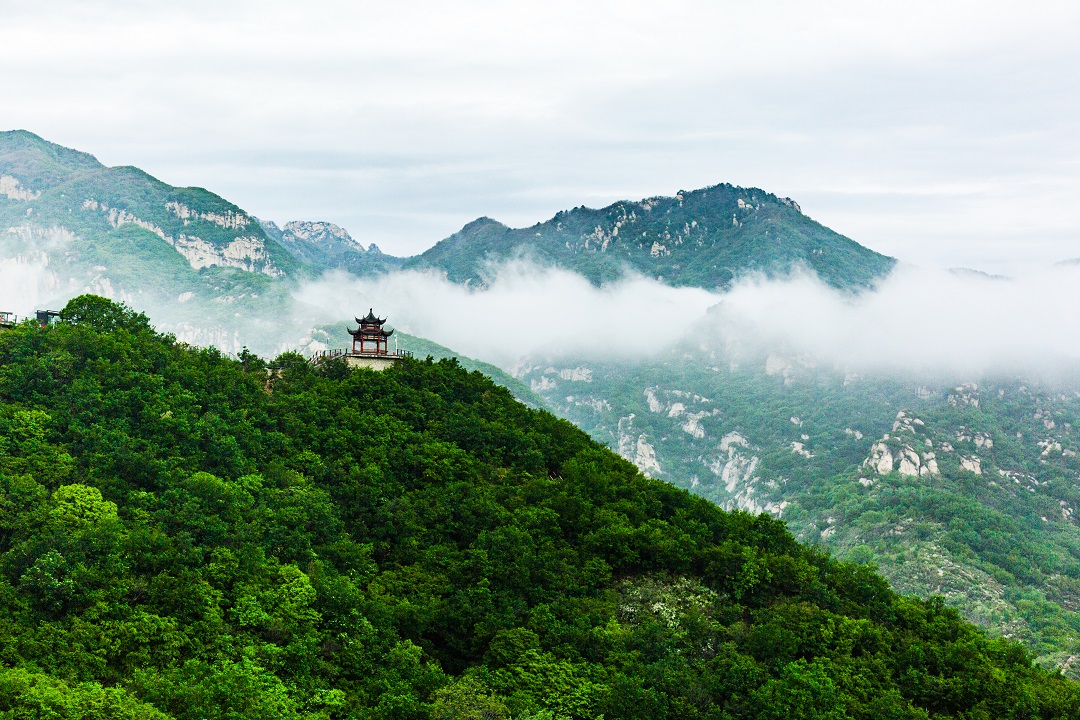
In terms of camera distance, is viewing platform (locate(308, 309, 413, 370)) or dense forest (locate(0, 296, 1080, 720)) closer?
dense forest (locate(0, 296, 1080, 720))

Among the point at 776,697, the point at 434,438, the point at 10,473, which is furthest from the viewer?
the point at 434,438

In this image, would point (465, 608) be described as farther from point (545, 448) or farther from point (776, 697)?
point (545, 448)

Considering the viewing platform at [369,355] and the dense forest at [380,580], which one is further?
the viewing platform at [369,355]

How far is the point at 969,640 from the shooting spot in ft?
216

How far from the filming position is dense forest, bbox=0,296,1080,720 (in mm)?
51531

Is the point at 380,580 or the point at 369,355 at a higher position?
the point at 369,355

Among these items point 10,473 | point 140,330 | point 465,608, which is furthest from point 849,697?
point 140,330

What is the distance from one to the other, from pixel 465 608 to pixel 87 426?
2766 cm

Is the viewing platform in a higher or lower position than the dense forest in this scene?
higher

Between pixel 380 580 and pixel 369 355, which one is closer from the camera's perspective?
pixel 380 580

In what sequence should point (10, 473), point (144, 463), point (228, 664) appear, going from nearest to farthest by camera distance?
1. point (228, 664)
2. point (10, 473)
3. point (144, 463)

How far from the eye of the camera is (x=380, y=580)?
63750 millimetres

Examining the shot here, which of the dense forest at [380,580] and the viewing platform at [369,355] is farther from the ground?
the viewing platform at [369,355]

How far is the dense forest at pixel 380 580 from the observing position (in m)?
51.5
